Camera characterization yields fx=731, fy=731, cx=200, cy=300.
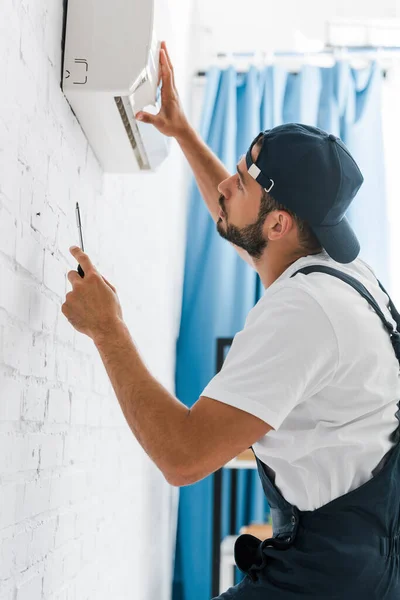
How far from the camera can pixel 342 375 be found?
1166 millimetres

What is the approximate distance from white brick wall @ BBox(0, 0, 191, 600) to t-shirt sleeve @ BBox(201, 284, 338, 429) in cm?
29

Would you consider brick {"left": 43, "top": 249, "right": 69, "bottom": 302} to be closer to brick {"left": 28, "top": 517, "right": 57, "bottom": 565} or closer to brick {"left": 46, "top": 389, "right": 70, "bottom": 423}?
brick {"left": 46, "top": 389, "right": 70, "bottom": 423}

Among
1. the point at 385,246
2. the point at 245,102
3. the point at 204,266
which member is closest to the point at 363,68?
the point at 245,102

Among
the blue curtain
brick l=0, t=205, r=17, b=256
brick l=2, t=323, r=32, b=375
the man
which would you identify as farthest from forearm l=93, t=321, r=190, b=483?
the blue curtain

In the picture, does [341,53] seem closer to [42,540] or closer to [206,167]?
[206,167]

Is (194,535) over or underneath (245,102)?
underneath

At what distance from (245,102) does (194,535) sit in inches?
69.9

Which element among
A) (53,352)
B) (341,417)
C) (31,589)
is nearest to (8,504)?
(31,589)

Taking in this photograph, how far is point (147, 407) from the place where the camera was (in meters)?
1.09

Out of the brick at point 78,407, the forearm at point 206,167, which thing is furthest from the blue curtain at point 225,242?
the brick at point 78,407

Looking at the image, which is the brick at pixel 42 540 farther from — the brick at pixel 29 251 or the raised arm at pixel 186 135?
the raised arm at pixel 186 135

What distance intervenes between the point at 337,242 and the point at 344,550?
54 centimetres

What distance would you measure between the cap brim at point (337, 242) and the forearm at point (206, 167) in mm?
435

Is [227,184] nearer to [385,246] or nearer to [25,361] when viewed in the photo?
[25,361]
